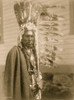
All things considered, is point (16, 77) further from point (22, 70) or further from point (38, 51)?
point (38, 51)

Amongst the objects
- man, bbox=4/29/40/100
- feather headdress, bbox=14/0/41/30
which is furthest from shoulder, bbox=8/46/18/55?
feather headdress, bbox=14/0/41/30

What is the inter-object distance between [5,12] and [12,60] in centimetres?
32

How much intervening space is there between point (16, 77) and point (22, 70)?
57mm

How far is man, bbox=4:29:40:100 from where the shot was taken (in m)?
1.17

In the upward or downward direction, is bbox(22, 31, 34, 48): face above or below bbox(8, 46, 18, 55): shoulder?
above

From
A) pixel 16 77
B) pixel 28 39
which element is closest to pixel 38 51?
pixel 28 39

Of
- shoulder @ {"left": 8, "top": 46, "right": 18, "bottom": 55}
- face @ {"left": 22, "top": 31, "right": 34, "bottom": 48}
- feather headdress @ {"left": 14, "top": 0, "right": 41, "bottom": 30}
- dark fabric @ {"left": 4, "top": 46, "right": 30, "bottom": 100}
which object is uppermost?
feather headdress @ {"left": 14, "top": 0, "right": 41, "bottom": 30}

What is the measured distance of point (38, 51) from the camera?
3.97ft

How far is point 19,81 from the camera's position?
1169 mm

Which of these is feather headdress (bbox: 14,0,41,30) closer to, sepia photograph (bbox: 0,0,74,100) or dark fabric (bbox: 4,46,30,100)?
sepia photograph (bbox: 0,0,74,100)

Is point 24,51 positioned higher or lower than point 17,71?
higher

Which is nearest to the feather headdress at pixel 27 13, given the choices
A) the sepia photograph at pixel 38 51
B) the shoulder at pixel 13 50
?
the sepia photograph at pixel 38 51

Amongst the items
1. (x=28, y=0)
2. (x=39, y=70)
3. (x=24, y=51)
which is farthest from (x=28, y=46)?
(x=28, y=0)

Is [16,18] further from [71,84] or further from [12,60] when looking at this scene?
[71,84]
